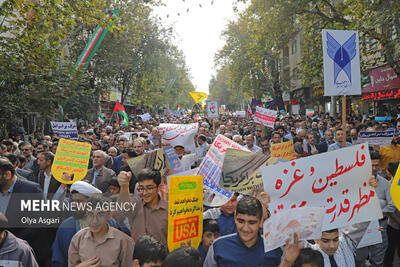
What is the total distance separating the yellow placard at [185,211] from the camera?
3.07 m

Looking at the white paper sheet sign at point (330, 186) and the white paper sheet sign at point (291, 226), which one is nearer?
the white paper sheet sign at point (291, 226)

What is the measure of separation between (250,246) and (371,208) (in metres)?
1.17

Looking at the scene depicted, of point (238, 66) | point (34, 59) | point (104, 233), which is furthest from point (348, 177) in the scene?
point (238, 66)

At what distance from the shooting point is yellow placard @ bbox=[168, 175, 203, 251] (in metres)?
3.07

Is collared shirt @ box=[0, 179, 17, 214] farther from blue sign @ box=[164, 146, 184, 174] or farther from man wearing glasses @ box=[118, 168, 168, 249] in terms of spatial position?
blue sign @ box=[164, 146, 184, 174]

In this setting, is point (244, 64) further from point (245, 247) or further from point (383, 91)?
point (245, 247)

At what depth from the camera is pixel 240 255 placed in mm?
2764

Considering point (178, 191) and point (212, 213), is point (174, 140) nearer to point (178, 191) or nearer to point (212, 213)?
point (212, 213)

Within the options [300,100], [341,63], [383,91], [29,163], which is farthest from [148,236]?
[300,100]

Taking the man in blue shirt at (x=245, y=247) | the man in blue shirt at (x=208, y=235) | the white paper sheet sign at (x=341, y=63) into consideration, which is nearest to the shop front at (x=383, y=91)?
the white paper sheet sign at (x=341, y=63)

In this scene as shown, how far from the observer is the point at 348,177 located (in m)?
3.18

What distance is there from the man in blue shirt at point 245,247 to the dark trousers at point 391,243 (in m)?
2.51

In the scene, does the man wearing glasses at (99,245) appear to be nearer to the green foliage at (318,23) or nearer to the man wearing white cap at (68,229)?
the man wearing white cap at (68,229)

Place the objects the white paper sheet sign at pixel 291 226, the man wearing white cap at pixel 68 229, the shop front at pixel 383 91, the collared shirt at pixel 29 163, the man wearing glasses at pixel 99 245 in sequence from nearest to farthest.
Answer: the white paper sheet sign at pixel 291 226
the man wearing glasses at pixel 99 245
the man wearing white cap at pixel 68 229
the collared shirt at pixel 29 163
the shop front at pixel 383 91
